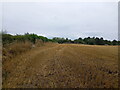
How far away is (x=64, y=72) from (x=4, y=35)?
6755mm

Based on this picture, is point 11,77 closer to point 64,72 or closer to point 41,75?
point 41,75

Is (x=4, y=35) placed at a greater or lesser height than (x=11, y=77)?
greater

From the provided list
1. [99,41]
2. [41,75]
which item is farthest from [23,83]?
[99,41]

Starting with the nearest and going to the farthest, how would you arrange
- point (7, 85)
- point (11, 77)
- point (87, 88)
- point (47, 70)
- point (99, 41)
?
1. point (87, 88)
2. point (7, 85)
3. point (11, 77)
4. point (47, 70)
5. point (99, 41)

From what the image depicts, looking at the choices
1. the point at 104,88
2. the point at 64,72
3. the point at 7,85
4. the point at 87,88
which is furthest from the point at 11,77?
the point at 104,88

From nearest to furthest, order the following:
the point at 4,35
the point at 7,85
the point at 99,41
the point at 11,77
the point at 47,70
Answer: the point at 7,85
the point at 11,77
the point at 47,70
the point at 4,35
the point at 99,41

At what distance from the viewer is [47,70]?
3449mm

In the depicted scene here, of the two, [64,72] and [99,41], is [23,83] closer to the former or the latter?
[64,72]

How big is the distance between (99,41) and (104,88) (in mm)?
30202

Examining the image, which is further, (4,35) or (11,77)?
(4,35)

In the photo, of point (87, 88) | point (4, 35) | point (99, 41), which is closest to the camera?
point (87, 88)

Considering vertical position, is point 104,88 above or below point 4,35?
below

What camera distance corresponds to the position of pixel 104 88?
7.83 ft

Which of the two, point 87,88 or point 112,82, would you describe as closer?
point 87,88
